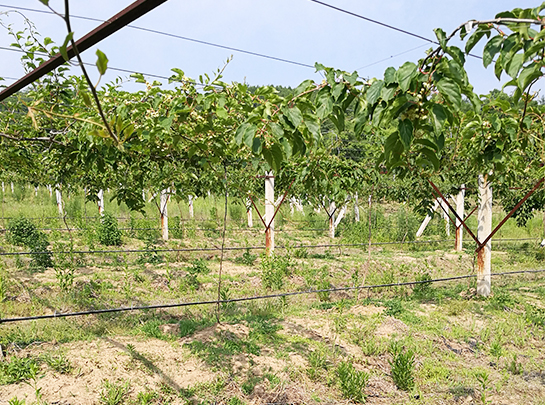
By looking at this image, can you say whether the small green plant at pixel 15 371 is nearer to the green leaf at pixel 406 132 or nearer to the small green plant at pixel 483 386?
the green leaf at pixel 406 132

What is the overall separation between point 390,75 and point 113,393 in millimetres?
2751

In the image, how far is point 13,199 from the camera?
2105 cm

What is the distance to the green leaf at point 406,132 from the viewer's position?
4.07ft

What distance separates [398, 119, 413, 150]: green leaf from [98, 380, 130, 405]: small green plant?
2663mm

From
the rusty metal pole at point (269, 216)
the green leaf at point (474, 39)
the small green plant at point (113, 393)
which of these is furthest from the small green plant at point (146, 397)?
the rusty metal pole at point (269, 216)

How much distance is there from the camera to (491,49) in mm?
1258

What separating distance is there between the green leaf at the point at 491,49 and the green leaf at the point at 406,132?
0.33m

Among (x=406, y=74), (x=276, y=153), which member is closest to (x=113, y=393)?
(x=276, y=153)

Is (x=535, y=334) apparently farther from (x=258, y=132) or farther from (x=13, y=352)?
(x=13, y=352)

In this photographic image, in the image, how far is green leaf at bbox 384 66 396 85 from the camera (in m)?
1.31

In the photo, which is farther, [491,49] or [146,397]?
[146,397]

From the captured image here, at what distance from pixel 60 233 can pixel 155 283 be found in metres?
5.70

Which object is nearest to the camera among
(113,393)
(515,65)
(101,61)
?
(101,61)

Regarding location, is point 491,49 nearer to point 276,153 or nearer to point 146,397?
point 276,153
